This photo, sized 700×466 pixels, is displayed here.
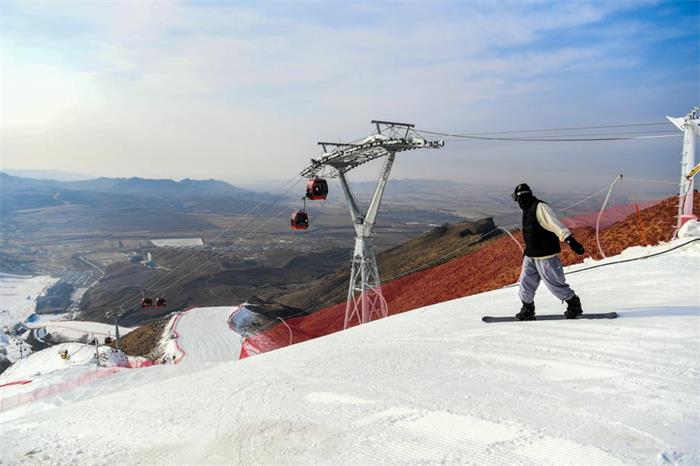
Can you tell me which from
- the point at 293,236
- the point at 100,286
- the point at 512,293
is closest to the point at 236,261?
the point at 100,286

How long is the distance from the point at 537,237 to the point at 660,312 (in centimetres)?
177

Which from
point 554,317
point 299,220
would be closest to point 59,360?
point 299,220

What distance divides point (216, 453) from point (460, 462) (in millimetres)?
1727

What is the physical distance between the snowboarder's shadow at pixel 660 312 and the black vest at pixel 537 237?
119 centimetres

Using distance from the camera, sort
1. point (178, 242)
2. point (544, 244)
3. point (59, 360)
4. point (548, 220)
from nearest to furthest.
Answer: point (548, 220) → point (544, 244) → point (59, 360) → point (178, 242)

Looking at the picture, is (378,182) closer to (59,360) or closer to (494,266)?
(494,266)

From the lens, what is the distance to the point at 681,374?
377 cm

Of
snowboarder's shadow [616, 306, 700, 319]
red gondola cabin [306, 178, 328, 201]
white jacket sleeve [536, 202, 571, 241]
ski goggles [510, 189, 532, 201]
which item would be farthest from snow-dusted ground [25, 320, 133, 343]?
snowboarder's shadow [616, 306, 700, 319]

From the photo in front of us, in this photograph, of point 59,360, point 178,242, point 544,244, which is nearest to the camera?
point 544,244

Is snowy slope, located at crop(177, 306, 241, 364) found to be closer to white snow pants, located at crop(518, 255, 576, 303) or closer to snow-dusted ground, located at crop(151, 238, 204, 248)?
white snow pants, located at crop(518, 255, 576, 303)

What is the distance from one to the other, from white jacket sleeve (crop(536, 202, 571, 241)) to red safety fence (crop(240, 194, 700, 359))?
610cm

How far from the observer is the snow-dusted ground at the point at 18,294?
279 ft

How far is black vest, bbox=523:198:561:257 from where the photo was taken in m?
5.87

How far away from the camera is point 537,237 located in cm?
592
